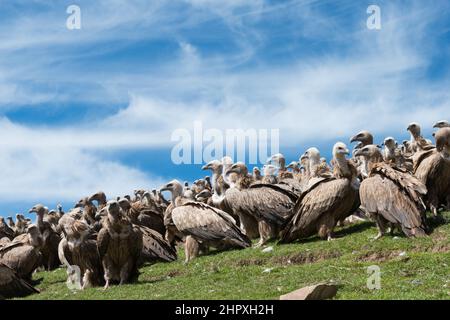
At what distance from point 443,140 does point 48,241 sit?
1385 centimetres

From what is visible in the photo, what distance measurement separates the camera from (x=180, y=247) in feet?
88.6

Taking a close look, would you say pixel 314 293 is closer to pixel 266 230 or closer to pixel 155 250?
pixel 266 230

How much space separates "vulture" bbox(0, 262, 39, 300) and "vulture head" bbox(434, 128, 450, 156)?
10.9 m

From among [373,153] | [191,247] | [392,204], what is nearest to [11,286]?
[191,247]

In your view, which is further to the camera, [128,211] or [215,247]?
[215,247]

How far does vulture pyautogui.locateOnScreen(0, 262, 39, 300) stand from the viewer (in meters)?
18.8

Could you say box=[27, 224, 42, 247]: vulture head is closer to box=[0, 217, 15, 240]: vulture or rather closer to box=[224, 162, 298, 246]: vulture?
box=[224, 162, 298, 246]: vulture

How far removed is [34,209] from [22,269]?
5.38 meters

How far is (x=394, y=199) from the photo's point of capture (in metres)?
17.7

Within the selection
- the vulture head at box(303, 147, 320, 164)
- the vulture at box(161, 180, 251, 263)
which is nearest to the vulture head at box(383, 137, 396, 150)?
the vulture head at box(303, 147, 320, 164)

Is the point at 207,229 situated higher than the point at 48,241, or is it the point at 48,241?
the point at 207,229

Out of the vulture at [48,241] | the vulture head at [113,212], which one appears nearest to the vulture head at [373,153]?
the vulture head at [113,212]

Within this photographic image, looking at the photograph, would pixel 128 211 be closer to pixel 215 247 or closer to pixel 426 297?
pixel 215 247
